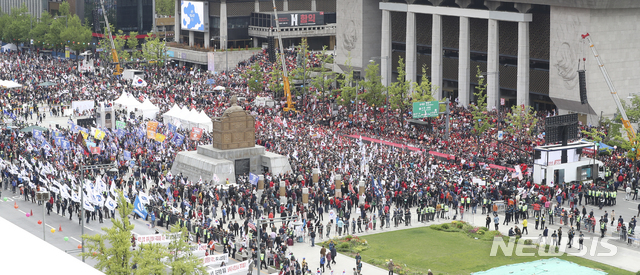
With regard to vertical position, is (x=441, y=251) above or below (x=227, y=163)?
below

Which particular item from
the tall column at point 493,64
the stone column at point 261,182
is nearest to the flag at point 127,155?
the stone column at point 261,182

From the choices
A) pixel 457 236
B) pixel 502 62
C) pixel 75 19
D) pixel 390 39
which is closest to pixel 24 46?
pixel 75 19

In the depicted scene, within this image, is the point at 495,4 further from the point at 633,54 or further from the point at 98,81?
the point at 98,81

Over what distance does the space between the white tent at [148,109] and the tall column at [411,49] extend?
28.0 m

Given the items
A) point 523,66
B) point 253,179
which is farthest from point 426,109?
point 253,179

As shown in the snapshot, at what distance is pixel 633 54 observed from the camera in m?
75.2

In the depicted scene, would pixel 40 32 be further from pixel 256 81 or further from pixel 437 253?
pixel 437 253

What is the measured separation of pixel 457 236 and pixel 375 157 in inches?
605

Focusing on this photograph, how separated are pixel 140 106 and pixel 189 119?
11.2 meters

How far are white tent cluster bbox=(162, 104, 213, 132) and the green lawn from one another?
29.6 metres

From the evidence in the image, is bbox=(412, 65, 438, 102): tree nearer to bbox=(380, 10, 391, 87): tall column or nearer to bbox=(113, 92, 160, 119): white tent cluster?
bbox=(380, 10, 391, 87): tall column

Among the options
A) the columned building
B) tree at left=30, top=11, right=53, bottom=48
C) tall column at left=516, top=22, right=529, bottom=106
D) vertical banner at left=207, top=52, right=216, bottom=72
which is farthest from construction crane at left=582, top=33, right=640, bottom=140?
tree at left=30, top=11, right=53, bottom=48

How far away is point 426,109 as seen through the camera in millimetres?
72875

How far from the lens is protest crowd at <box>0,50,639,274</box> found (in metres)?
46.0
